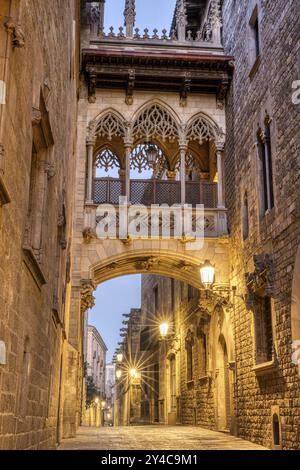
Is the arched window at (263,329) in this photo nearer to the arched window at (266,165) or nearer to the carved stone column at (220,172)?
→ the arched window at (266,165)

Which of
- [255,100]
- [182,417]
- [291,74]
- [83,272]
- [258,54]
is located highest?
[258,54]

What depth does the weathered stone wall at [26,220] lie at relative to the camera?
4.89 m

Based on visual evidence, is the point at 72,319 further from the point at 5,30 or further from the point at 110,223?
the point at 5,30

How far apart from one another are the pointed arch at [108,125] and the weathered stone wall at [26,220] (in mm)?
6694

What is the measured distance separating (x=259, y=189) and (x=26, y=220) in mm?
7568

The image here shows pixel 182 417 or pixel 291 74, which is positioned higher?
pixel 291 74

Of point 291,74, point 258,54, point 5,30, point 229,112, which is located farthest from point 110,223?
point 5,30

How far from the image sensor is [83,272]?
51.0 ft

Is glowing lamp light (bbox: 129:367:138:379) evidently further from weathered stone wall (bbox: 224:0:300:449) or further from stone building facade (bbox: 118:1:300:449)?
weathered stone wall (bbox: 224:0:300:449)

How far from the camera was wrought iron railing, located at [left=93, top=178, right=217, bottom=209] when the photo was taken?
16203 millimetres

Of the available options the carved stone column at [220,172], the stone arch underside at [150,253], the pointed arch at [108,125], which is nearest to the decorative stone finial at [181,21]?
the pointed arch at [108,125]

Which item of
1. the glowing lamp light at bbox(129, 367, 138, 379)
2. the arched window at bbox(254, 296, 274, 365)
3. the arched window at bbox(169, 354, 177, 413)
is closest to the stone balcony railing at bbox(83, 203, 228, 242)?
the arched window at bbox(254, 296, 274, 365)

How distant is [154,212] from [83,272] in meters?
2.42

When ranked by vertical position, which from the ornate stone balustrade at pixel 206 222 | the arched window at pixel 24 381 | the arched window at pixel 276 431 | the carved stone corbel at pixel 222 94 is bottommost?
the arched window at pixel 276 431
